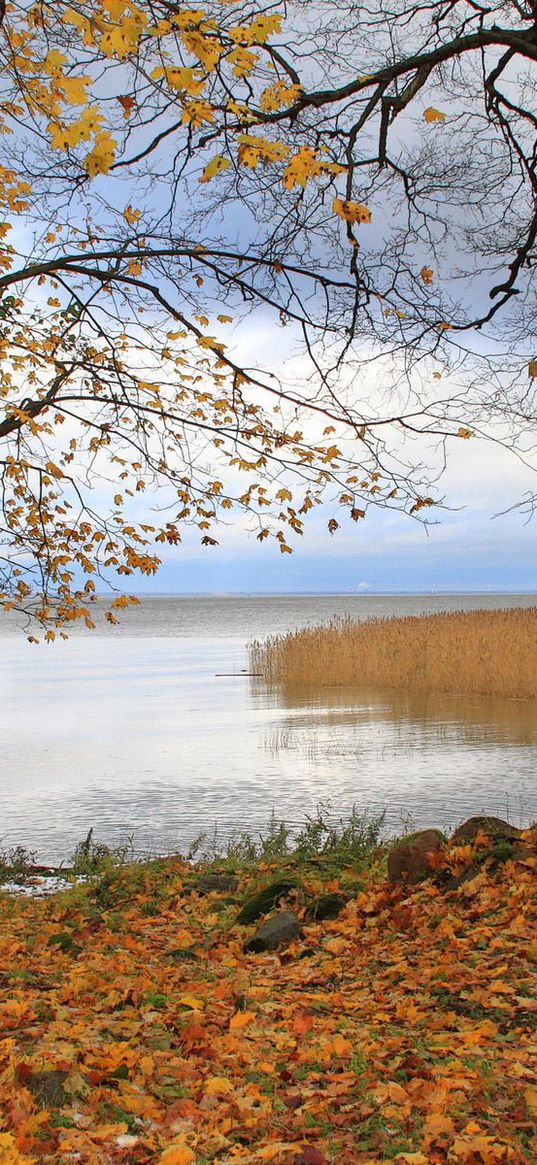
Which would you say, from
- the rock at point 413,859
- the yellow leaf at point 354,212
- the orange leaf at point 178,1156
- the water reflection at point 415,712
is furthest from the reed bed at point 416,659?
the orange leaf at point 178,1156

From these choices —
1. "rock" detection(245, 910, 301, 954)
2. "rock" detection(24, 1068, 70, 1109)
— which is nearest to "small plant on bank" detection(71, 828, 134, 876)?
"rock" detection(245, 910, 301, 954)

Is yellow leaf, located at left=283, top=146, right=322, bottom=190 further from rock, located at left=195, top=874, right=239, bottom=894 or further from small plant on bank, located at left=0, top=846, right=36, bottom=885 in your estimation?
small plant on bank, located at left=0, top=846, right=36, bottom=885

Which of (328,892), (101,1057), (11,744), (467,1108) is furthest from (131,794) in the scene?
(467,1108)

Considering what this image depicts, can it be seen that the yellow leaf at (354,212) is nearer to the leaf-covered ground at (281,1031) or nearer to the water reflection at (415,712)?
the leaf-covered ground at (281,1031)

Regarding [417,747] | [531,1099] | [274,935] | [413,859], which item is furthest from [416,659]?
[531,1099]

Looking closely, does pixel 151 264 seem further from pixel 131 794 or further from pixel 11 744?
pixel 11 744

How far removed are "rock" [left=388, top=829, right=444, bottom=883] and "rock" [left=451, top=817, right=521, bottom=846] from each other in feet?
0.71

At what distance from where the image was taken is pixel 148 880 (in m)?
8.72

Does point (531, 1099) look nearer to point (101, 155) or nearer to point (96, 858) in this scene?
point (101, 155)

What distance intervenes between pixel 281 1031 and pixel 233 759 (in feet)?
38.0

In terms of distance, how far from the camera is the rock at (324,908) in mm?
7477

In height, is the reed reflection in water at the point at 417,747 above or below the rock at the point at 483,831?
below

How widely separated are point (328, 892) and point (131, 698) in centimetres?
1943

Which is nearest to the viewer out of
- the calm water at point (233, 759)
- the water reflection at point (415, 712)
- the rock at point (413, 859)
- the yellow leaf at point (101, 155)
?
the yellow leaf at point (101, 155)
